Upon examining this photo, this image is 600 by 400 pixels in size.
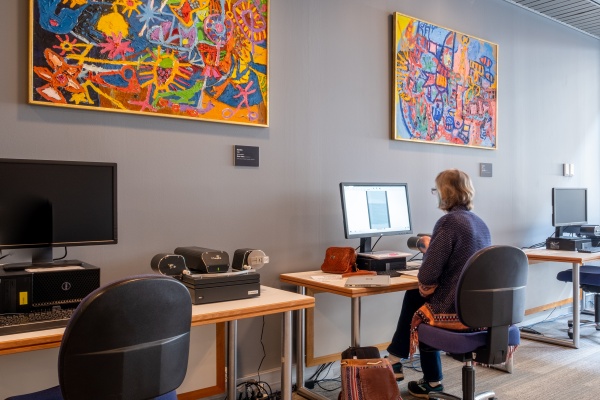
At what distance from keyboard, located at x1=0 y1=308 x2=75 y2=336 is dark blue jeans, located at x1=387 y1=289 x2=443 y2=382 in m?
1.80

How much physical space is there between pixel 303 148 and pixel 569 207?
9.22 ft

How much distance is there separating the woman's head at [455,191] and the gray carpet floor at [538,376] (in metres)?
1.11

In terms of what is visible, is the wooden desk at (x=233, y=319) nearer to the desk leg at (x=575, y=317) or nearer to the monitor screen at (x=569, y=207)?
the desk leg at (x=575, y=317)

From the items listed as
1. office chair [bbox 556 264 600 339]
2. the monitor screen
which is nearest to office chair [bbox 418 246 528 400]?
office chair [bbox 556 264 600 339]

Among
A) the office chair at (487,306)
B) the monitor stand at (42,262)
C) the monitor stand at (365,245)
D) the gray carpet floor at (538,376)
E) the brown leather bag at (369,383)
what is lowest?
the gray carpet floor at (538,376)

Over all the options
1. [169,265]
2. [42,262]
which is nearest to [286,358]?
[169,265]

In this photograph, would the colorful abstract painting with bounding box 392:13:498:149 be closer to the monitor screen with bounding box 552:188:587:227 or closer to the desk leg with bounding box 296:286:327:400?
the monitor screen with bounding box 552:188:587:227

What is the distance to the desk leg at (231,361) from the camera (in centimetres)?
251

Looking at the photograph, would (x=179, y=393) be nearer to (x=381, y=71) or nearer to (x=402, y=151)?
(x=402, y=151)

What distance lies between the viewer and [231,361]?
2543 millimetres

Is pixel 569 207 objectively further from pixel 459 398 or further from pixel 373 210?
pixel 459 398

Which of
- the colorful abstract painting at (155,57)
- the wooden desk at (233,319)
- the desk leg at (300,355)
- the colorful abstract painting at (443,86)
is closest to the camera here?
the wooden desk at (233,319)

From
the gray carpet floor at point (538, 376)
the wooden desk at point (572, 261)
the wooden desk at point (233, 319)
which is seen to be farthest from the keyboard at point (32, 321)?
the wooden desk at point (572, 261)

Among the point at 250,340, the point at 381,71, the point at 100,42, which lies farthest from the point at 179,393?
the point at 381,71
